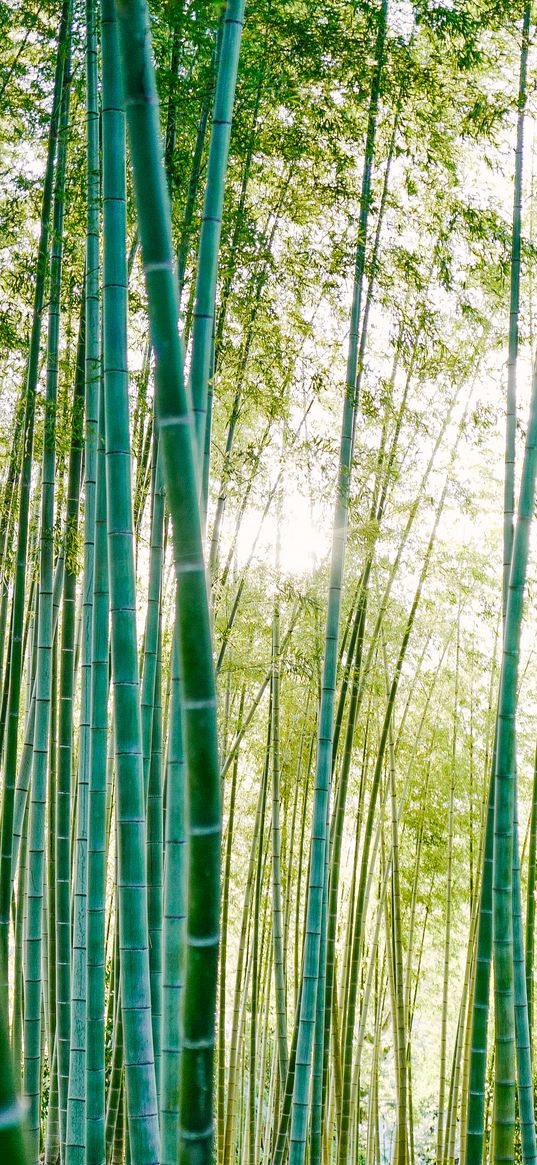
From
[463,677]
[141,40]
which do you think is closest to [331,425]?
[463,677]

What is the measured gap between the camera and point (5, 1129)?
2.26ft

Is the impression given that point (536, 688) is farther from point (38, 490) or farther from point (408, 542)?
point (38, 490)

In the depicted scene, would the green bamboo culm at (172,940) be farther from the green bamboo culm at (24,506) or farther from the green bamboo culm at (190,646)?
the green bamboo culm at (24,506)

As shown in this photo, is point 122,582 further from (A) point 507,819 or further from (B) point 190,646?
(A) point 507,819

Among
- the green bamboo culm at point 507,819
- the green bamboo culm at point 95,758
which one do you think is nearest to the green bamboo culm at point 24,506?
the green bamboo culm at point 95,758

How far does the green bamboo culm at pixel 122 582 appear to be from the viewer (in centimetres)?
189

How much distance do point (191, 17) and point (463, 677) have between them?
5.27 metres

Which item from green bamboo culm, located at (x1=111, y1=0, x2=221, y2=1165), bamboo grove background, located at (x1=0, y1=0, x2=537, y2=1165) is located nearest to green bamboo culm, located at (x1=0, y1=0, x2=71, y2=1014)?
bamboo grove background, located at (x1=0, y1=0, x2=537, y2=1165)

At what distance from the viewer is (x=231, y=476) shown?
512 cm

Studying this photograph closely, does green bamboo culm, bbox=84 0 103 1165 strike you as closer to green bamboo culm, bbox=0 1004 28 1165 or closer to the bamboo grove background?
the bamboo grove background

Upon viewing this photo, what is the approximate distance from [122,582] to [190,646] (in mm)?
680

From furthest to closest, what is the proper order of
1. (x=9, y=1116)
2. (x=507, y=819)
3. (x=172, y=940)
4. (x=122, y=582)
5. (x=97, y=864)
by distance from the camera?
1. (x=97, y=864)
2. (x=507, y=819)
3. (x=172, y=940)
4. (x=122, y=582)
5. (x=9, y=1116)

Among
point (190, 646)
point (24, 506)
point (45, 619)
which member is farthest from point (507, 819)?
point (24, 506)

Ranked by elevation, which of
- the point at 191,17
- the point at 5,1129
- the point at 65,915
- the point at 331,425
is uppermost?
the point at 191,17
